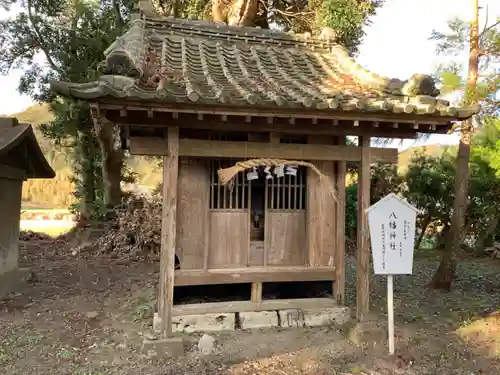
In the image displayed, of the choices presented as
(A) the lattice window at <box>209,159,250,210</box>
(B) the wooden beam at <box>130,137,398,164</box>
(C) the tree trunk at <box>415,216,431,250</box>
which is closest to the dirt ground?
(A) the lattice window at <box>209,159,250,210</box>

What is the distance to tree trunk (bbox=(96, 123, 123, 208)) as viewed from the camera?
13703mm

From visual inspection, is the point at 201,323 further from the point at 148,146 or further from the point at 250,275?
the point at 148,146

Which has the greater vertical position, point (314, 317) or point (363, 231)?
point (363, 231)

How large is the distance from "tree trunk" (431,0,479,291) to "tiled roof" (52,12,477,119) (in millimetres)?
2492

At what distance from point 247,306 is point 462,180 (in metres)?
5.22

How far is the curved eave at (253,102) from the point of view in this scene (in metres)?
4.29

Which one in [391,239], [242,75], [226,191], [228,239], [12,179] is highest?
[242,75]

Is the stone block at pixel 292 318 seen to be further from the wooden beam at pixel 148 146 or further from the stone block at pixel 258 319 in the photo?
the wooden beam at pixel 148 146

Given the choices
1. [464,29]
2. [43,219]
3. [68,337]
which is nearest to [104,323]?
[68,337]

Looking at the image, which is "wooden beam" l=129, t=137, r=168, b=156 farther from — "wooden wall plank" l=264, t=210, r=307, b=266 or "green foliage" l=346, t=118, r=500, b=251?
"green foliage" l=346, t=118, r=500, b=251

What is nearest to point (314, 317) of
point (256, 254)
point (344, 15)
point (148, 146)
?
point (256, 254)

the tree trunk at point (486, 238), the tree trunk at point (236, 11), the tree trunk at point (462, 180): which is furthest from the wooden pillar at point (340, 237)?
the tree trunk at point (486, 238)

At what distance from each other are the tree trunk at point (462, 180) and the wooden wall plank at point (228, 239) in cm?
472

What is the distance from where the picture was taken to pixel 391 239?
5.14m
